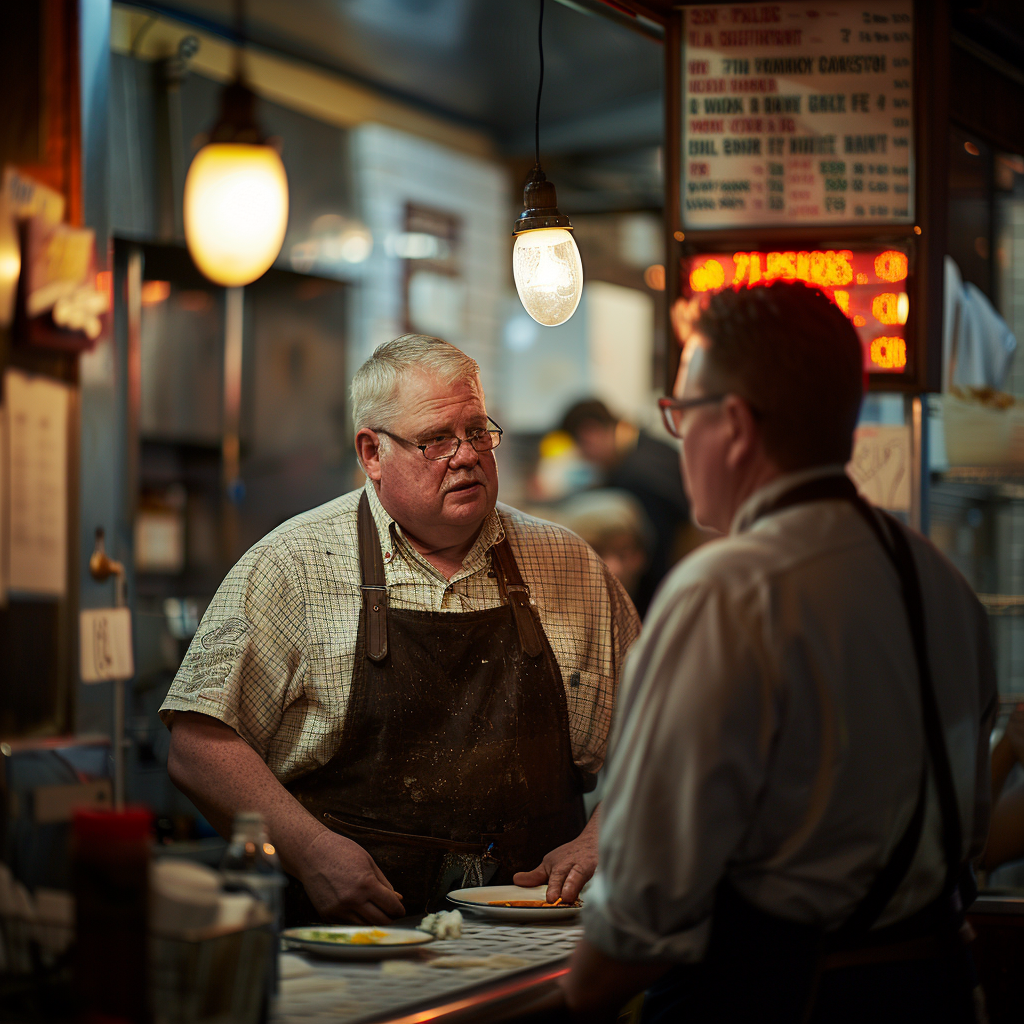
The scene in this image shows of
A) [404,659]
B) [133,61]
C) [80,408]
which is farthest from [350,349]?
[80,408]

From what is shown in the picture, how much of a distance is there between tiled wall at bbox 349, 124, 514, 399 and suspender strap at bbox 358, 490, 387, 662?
408 cm

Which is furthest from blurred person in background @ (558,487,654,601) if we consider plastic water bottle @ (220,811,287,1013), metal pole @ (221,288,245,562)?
plastic water bottle @ (220,811,287,1013)

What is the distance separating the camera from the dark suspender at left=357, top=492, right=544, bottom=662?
9.01ft

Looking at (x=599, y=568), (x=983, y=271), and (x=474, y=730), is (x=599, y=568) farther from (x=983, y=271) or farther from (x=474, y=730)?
(x=983, y=271)

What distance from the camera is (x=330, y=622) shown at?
9.05 ft

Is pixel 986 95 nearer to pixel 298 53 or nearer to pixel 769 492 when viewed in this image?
pixel 769 492

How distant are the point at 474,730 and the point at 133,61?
4308mm

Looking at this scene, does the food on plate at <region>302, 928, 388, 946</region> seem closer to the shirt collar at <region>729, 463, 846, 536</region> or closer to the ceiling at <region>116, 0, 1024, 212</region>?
the shirt collar at <region>729, 463, 846, 536</region>

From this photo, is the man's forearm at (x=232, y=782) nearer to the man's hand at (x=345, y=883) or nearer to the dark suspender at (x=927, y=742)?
the man's hand at (x=345, y=883)

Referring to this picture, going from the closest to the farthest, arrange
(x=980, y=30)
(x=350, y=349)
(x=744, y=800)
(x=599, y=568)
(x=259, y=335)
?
(x=744, y=800), (x=599, y=568), (x=980, y=30), (x=259, y=335), (x=350, y=349)

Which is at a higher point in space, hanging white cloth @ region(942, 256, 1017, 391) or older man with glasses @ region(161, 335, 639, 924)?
hanging white cloth @ region(942, 256, 1017, 391)

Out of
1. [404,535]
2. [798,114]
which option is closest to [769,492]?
[404,535]

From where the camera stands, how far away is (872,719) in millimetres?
1601

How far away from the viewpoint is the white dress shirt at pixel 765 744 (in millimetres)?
1559
